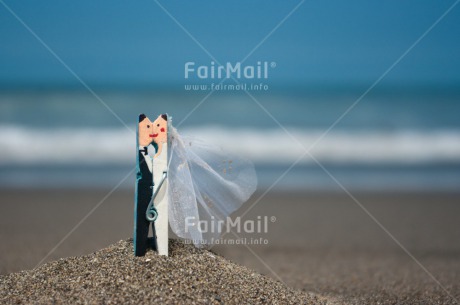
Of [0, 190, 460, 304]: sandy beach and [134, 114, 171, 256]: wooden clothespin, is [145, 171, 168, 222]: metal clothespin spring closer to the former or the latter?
[134, 114, 171, 256]: wooden clothespin

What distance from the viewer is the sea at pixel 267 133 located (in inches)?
410

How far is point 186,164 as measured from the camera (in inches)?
147

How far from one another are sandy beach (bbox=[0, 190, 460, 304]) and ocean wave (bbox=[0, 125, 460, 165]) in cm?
222

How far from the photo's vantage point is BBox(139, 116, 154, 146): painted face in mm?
3445

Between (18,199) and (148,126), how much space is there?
19.8 feet

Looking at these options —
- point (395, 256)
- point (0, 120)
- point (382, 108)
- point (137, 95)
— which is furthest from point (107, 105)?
point (395, 256)

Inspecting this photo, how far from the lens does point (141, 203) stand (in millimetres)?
3428

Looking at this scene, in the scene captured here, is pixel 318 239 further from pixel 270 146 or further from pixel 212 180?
pixel 270 146

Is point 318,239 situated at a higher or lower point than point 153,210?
higher

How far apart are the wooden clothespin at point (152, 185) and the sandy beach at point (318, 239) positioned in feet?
0.79

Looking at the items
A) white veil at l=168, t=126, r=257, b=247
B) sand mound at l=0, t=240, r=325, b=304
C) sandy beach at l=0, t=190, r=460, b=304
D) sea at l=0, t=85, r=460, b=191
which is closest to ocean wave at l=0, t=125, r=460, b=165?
sea at l=0, t=85, r=460, b=191

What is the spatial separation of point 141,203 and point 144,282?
495 millimetres

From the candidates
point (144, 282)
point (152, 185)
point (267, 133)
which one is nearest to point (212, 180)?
point (152, 185)

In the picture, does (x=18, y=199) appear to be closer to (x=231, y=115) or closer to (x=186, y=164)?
(x=186, y=164)
